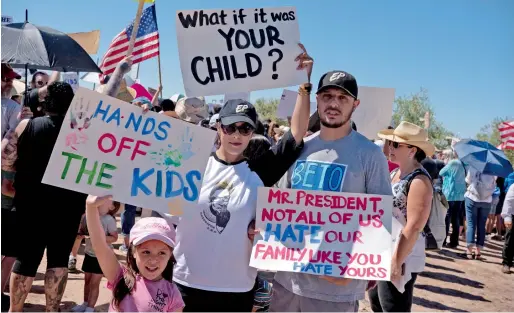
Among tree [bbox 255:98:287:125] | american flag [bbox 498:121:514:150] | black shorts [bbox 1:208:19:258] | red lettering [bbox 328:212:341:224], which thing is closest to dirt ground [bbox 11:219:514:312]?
black shorts [bbox 1:208:19:258]

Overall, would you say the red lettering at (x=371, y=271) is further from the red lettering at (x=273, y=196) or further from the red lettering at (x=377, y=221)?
the red lettering at (x=273, y=196)

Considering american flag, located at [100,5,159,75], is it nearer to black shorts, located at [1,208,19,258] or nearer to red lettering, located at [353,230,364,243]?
black shorts, located at [1,208,19,258]

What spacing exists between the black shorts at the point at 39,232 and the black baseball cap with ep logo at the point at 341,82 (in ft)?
8.08

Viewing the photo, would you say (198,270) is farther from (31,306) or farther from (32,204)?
(31,306)

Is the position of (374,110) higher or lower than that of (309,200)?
higher

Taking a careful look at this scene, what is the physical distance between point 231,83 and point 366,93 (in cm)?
348

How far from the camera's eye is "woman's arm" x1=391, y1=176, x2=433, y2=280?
3.00 metres

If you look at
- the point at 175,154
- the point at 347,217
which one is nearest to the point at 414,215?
the point at 347,217

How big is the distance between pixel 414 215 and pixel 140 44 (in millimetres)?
6804

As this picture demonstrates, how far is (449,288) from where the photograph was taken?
24.8 feet

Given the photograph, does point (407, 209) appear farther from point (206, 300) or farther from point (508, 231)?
point (508, 231)

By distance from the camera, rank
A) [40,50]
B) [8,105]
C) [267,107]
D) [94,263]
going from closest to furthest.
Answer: [94,263] → [8,105] → [40,50] → [267,107]

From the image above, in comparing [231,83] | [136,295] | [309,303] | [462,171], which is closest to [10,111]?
[231,83]

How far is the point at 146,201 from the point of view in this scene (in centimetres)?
255
